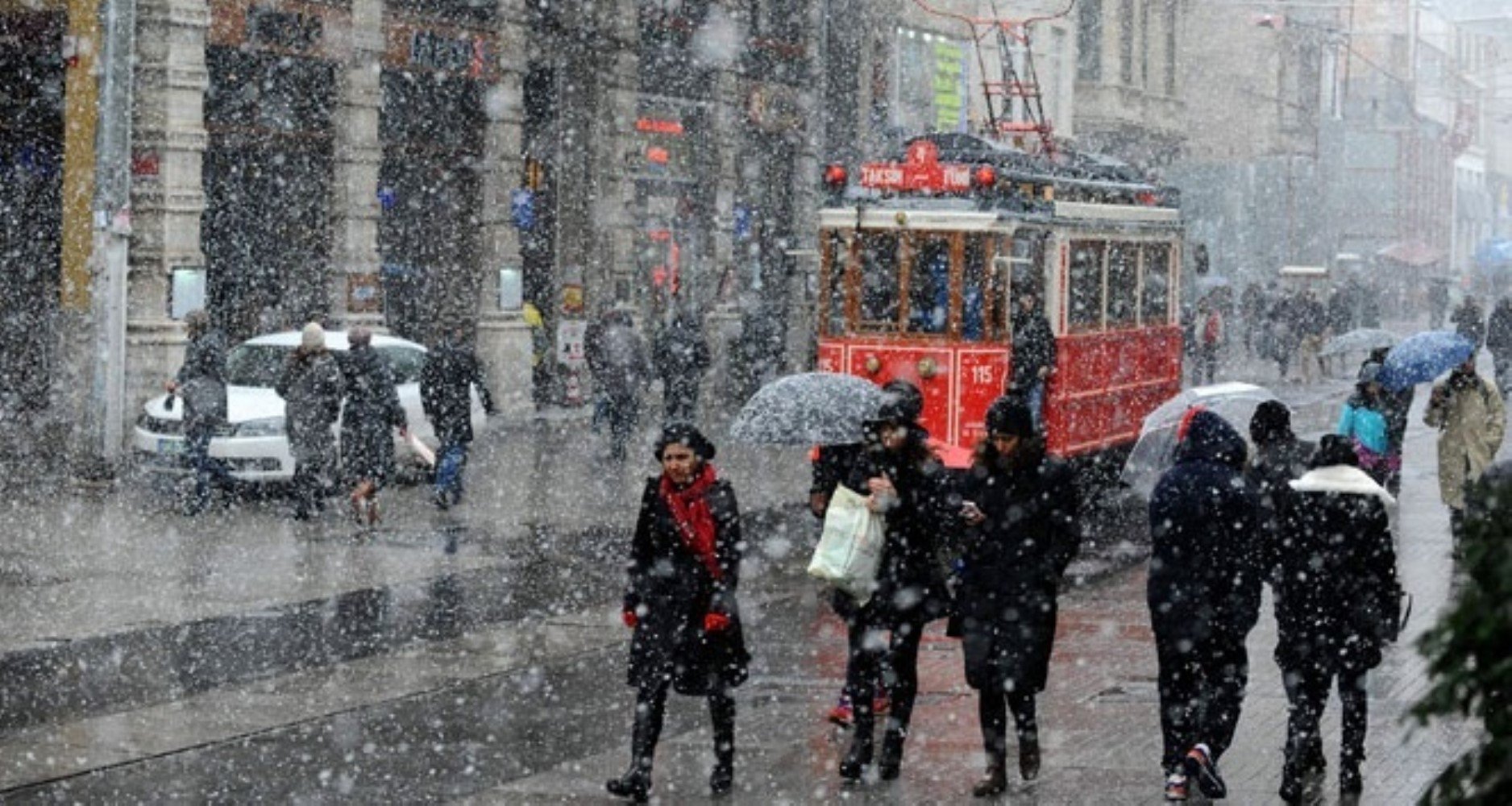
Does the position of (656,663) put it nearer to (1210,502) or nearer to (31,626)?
(1210,502)

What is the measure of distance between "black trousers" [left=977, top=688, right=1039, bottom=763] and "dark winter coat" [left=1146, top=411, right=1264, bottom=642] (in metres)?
0.67

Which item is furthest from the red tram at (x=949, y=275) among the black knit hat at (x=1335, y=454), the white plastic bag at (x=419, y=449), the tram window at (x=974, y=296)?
the black knit hat at (x=1335, y=454)

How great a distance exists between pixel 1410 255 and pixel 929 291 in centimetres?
6293

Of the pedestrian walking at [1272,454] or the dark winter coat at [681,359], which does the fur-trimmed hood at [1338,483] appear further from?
the dark winter coat at [681,359]

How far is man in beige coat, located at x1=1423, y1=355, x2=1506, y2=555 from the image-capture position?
58.1 ft

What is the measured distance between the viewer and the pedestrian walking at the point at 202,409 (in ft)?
67.8

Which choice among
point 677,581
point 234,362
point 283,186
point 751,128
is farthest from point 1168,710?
point 751,128

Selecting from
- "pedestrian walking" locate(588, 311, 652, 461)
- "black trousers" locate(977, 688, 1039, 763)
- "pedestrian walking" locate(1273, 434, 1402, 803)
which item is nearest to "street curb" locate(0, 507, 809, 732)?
"black trousers" locate(977, 688, 1039, 763)

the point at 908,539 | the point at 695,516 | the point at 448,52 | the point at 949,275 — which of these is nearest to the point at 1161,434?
the point at 908,539

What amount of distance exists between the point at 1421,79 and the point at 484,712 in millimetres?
100447

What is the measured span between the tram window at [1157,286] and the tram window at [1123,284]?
0.36 meters

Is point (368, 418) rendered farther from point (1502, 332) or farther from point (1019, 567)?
point (1502, 332)

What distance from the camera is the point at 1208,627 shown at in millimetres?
10102

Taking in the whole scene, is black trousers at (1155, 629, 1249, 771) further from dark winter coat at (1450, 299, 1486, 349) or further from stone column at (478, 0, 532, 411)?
dark winter coat at (1450, 299, 1486, 349)
